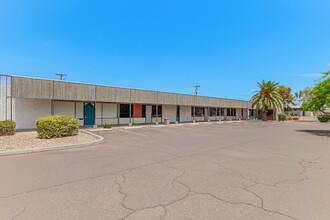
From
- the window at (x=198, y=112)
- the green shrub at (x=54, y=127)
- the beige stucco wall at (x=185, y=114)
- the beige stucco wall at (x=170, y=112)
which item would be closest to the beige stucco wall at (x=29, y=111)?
the green shrub at (x=54, y=127)

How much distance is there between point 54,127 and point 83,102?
8177 millimetres

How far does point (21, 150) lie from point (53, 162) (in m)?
A: 2.36

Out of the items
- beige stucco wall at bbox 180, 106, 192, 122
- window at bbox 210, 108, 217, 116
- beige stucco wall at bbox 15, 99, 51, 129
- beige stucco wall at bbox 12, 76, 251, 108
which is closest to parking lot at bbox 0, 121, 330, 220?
beige stucco wall at bbox 12, 76, 251, 108

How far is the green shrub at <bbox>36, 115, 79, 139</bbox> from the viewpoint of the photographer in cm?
982

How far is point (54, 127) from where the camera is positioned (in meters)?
9.98

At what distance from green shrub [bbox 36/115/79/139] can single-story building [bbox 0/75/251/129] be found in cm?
388

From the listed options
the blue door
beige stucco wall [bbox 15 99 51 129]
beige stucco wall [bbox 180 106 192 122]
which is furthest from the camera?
beige stucco wall [bbox 180 106 192 122]

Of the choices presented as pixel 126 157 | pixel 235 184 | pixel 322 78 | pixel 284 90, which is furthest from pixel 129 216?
pixel 284 90

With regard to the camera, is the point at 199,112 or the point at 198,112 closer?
the point at 198,112

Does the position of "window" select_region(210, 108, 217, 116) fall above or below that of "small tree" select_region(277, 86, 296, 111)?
below

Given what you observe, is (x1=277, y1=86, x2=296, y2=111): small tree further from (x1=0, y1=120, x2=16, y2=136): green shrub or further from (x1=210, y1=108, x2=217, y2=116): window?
(x1=0, y1=120, x2=16, y2=136): green shrub

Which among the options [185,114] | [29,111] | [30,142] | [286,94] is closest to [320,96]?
[185,114]

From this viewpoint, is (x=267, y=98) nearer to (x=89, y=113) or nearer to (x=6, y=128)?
(x=89, y=113)

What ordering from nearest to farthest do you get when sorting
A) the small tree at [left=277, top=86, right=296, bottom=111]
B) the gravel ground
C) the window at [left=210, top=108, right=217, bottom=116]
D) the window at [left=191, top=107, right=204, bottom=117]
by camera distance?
the gravel ground < the window at [left=191, top=107, right=204, bottom=117] < the window at [left=210, top=108, right=217, bottom=116] < the small tree at [left=277, top=86, right=296, bottom=111]
